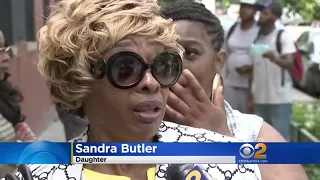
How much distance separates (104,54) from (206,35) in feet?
2.13

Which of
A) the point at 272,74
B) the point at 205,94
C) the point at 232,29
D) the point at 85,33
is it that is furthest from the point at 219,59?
the point at 272,74

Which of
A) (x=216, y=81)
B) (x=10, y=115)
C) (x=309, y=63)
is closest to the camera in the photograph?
(x=216, y=81)

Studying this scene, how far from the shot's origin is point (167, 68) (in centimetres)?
128

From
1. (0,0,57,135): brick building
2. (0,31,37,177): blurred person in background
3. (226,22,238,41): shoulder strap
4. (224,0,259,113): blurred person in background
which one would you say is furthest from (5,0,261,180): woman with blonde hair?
(226,22,238,41): shoulder strap

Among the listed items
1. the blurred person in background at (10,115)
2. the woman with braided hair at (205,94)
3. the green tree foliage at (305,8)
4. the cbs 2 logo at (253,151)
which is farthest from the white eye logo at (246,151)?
the blurred person in background at (10,115)

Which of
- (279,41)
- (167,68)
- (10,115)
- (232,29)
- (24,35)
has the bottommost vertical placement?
(10,115)

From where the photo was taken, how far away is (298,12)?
2.06 metres

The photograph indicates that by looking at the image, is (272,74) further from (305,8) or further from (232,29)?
(305,8)

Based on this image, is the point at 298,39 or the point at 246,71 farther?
the point at 298,39

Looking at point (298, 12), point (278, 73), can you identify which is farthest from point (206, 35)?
point (278, 73)

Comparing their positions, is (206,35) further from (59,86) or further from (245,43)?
(245,43)

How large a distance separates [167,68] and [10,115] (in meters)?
1.31

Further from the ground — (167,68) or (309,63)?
(167,68)

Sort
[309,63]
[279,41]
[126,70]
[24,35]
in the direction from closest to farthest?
[126,70] → [24,35] → [279,41] → [309,63]
